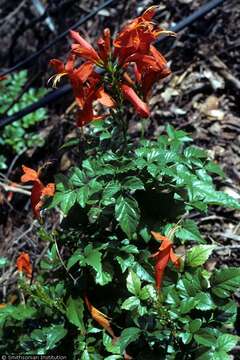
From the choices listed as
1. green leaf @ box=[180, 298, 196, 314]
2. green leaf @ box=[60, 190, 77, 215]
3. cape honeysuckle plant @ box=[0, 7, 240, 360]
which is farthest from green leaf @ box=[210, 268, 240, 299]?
green leaf @ box=[60, 190, 77, 215]

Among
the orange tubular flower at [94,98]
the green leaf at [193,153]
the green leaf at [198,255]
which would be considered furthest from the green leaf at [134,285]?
the orange tubular flower at [94,98]

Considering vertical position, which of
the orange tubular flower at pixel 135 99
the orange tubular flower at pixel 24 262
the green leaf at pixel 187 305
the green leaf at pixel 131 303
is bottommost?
the green leaf at pixel 187 305

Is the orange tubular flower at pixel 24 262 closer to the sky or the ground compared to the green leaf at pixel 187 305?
closer to the sky

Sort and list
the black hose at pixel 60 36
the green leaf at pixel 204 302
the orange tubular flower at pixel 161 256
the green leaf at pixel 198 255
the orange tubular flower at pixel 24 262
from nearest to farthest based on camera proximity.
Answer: the orange tubular flower at pixel 161 256
the green leaf at pixel 204 302
the green leaf at pixel 198 255
the orange tubular flower at pixel 24 262
the black hose at pixel 60 36

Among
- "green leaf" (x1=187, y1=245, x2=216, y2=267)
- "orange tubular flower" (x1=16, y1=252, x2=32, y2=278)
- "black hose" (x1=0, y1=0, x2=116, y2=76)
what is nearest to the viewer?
"green leaf" (x1=187, y1=245, x2=216, y2=267)

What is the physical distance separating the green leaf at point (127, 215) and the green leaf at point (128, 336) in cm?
36

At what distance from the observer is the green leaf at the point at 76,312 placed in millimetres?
2020

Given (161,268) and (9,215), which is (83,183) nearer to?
(161,268)

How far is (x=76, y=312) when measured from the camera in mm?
2049

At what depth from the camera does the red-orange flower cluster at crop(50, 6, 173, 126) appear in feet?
6.23

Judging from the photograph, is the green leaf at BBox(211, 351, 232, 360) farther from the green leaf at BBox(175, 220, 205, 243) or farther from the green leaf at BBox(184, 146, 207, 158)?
the green leaf at BBox(184, 146, 207, 158)

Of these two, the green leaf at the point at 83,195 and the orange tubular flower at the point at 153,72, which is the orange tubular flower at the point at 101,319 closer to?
the green leaf at the point at 83,195

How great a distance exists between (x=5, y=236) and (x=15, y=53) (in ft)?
6.48

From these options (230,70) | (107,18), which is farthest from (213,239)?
(107,18)
